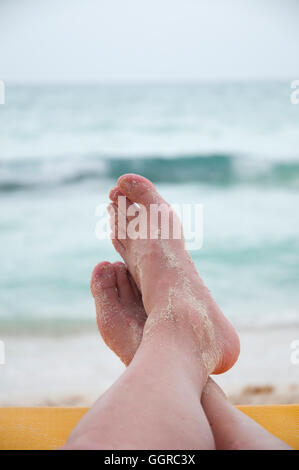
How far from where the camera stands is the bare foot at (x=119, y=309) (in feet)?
2.90

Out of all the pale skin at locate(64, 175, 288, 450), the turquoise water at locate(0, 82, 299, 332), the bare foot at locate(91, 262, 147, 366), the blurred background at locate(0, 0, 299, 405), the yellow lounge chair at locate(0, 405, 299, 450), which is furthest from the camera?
the turquoise water at locate(0, 82, 299, 332)

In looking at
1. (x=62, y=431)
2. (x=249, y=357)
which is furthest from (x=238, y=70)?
(x=62, y=431)

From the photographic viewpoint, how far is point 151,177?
402 cm

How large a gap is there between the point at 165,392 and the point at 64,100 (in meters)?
5.18

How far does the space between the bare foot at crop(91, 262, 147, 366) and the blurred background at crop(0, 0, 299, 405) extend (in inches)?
17.7

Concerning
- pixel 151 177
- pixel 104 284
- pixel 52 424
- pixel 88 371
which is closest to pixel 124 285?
pixel 104 284

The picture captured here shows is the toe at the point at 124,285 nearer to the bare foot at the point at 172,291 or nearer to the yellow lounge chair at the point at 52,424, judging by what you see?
the bare foot at the point at 172,291

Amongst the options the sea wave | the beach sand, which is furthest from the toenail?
the sea wave

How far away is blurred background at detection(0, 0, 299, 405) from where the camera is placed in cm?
149

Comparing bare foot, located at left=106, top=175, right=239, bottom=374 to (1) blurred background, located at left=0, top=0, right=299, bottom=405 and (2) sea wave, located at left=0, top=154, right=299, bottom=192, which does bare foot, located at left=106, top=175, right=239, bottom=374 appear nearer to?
(1) blurred background, located at left=0, top=0, right=299, bottom=405

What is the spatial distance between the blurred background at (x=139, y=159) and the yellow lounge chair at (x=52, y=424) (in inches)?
20.0

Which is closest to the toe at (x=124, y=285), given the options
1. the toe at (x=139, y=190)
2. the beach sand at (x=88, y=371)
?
the toe at (x=139, y=190)

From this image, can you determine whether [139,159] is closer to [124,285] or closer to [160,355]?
[124,285]

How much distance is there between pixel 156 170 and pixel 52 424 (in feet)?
11.4
